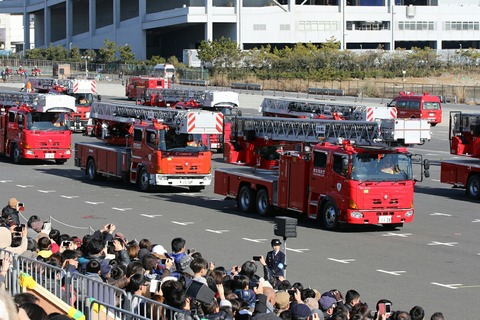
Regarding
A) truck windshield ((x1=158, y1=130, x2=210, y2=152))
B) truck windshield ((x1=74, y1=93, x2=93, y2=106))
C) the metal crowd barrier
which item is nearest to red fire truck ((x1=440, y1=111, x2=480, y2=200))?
truck windshield ((x1=158, y1=130, x2=210, y2=152))

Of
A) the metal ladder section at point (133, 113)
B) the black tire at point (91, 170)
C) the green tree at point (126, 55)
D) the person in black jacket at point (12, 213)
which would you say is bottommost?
the black tire at point (91, 170)

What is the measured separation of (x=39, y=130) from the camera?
43844 millimetres

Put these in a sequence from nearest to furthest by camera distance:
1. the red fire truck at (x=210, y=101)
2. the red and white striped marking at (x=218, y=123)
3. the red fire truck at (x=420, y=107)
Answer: the red and white striped marking at (x=218, y=123), the red fire truck at (x=210, y=101), the red fire truck at (x=420, y=107)

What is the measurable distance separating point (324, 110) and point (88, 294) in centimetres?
3673

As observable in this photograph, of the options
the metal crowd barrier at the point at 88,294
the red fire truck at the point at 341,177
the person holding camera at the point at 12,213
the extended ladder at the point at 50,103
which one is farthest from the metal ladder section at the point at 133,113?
the metal crowd barrier at the point at 88,294

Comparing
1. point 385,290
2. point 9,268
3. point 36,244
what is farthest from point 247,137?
point 9,268

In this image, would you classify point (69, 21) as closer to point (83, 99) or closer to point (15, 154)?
point (83, 99)

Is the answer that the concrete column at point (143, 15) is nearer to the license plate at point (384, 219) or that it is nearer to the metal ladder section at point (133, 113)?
the metal ladder section at point (133, 113)

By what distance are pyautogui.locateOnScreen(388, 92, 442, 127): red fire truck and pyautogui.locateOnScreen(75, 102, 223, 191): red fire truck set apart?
28.8m

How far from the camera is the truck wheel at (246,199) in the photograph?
3092 centimetres

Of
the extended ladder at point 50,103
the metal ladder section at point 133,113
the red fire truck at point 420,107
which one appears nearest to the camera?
the metal ladder section at point 133,113

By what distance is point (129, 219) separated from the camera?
2948cm

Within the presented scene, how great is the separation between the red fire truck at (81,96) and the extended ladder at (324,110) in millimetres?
11892

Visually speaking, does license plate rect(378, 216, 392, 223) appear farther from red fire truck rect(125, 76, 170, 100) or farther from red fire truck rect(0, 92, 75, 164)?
red fire truck rect(125, 76, 170, 100)
